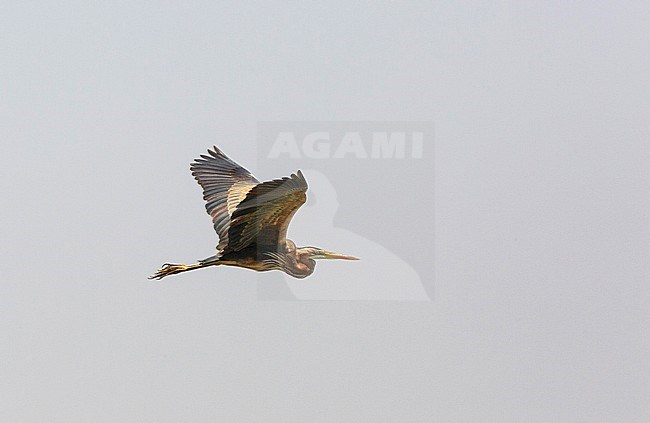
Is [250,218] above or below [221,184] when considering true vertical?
below

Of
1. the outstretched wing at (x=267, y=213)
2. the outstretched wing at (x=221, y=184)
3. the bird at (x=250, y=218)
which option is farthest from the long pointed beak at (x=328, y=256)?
the outstretched wing at (x=221, y=184)

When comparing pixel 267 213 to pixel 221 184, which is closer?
pixel 267 213

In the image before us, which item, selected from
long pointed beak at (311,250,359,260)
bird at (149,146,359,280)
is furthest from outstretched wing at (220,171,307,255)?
long pointed beak at (311,250,359,260)

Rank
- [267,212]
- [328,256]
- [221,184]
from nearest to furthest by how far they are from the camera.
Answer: [267,212] → [328,256] → [221,184]

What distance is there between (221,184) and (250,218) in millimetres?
1174

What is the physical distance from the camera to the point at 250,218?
26.4ft

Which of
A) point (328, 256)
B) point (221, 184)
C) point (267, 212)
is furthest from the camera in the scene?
point (221, 184)

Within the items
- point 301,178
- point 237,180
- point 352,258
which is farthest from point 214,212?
point 301,178

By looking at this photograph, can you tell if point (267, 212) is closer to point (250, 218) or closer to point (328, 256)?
point (250, 218)

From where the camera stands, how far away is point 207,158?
9344 mm

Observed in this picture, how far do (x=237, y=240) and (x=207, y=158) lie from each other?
50.5 inches

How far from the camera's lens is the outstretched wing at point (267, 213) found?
740 cm

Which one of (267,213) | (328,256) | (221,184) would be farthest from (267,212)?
(221,184)

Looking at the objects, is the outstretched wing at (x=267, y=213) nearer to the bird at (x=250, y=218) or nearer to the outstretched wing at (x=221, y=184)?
the bird at (x=250, y=218)
